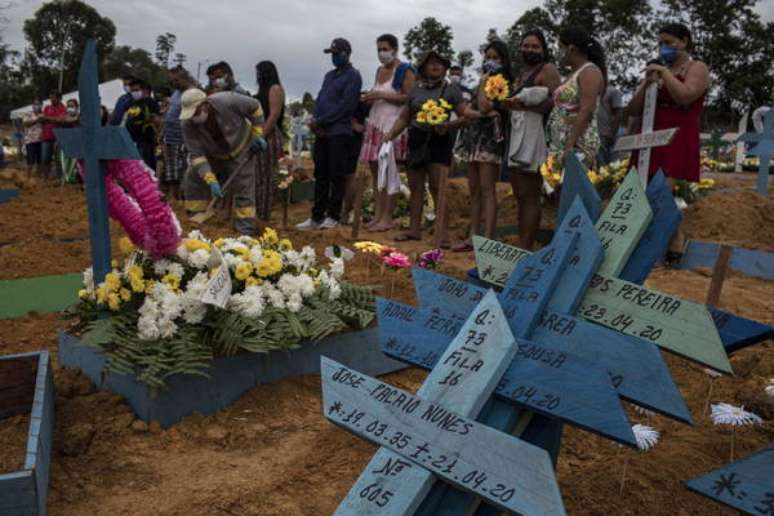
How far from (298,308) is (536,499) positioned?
2.37 meters

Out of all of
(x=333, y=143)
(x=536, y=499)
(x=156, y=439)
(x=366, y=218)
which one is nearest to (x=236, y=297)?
(x=156, y=439)

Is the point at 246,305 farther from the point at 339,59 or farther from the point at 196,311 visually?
the point at 339,59

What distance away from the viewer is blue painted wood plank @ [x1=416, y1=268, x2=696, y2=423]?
1.38m

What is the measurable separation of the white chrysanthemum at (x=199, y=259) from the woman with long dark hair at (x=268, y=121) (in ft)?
12.9

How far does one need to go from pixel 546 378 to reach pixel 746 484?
→ 0.41 metres

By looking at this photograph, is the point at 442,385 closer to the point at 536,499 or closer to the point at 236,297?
the point at 536,499

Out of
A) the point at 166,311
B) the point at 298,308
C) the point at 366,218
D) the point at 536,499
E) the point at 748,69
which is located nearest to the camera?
the point at 536,499

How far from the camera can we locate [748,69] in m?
36.5

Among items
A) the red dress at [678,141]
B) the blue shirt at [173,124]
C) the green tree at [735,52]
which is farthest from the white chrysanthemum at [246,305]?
the green tree at [735,52]

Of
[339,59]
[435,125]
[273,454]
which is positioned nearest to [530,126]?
[435,125]

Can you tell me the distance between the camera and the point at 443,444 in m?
1.32

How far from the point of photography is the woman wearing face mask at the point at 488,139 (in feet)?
20.1

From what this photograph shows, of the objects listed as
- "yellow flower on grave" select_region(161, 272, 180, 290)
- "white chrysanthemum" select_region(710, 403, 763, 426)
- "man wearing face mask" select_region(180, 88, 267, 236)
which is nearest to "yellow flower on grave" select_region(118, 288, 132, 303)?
"yellow flower on grave" select_region(161, 272, 180, 290)

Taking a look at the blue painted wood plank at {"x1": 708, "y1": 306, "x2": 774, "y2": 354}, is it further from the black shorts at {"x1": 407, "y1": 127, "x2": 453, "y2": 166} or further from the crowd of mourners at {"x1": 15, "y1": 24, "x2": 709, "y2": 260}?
the black shorts at {"x1": 407, "y1": 127, "x2": 453, "y2": 166}
